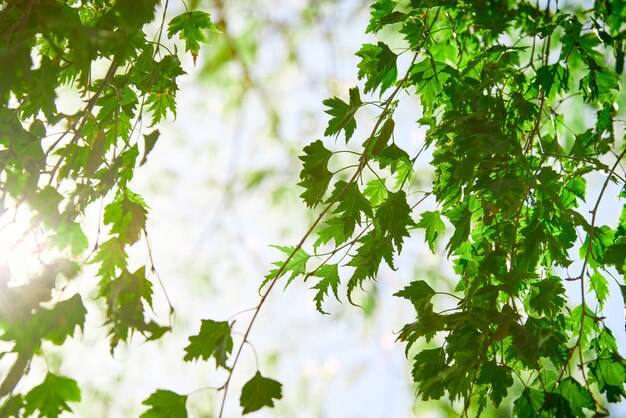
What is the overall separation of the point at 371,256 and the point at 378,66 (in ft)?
0.93

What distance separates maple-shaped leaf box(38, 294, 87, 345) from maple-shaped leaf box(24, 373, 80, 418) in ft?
0.15

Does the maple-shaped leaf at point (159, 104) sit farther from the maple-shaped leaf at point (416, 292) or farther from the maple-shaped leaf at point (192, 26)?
the maple-shaped leaf at point (416, 292)

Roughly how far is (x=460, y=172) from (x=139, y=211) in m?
0.39

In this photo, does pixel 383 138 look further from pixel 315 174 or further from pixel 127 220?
pixel 127 220

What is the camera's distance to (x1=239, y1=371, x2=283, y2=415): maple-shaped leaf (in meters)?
0.70

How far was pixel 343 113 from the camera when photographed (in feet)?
2.81

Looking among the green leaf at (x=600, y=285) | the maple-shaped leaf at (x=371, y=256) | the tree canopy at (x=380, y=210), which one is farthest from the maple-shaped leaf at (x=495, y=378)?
the green leaf at (x=600, y=285)

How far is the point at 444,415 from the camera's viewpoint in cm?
277

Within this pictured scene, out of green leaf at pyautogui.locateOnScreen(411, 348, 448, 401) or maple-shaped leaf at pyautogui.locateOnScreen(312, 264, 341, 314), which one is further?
maple-shaped leaf at pyautogui.locateOnScreen(312, 264, 341, 314)

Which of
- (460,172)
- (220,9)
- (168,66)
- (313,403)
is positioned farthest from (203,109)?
(460,172)

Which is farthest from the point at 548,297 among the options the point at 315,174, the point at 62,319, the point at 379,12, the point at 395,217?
the point at 62,319

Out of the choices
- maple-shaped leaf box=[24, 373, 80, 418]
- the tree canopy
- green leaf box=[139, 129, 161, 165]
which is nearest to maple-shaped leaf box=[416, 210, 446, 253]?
the tree canopy

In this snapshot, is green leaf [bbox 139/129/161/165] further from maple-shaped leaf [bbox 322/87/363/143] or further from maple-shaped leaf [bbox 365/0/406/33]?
maple-shaped leaf [bbox 365/0/406/33]

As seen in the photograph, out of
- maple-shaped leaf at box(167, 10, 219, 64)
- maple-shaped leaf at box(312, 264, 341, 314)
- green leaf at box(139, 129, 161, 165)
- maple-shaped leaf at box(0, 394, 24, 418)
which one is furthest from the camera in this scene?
maple-shaped leaf at box(167, 10, 219, 64)
